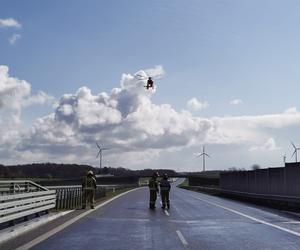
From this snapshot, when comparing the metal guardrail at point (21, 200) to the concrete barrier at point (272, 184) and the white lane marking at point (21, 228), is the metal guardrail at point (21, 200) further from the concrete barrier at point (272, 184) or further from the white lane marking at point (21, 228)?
the concrete barrier at point (272, 184)

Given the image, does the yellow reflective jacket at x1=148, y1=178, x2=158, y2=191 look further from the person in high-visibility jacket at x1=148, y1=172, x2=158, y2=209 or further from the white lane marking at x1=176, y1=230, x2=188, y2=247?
the white lane marking at x1=176, y1=230, x2=188, y2=247

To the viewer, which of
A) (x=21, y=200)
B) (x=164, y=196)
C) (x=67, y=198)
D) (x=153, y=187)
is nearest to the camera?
(x=21, y=200)

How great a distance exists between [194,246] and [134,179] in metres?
141

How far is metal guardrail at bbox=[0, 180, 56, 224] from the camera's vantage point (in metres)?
15.5

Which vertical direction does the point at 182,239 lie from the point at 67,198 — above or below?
below

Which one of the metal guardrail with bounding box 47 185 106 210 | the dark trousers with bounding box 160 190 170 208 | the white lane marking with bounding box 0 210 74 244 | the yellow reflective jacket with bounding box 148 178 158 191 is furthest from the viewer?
the yellow reflective jacket with bounding box 148 178 158 191

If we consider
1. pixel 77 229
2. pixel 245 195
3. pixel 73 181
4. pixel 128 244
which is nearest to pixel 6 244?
pixel 128 244

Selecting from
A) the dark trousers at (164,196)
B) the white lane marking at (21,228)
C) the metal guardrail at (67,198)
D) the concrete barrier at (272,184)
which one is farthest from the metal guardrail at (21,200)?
the concrete barrier at (272,184)

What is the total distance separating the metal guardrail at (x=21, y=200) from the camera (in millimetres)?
15518

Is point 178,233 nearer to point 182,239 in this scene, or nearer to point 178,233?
point 178,233

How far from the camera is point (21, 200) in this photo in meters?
17.4

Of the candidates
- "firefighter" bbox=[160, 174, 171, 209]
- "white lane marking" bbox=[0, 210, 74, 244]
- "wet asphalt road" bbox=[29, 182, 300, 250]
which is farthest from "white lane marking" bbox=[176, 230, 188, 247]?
"firefighter" bbox=[160, 174, 171, 209]

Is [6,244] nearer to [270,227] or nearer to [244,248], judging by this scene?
[244,248]

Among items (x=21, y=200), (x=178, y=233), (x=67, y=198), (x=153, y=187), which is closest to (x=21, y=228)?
(x=21, y=200)
